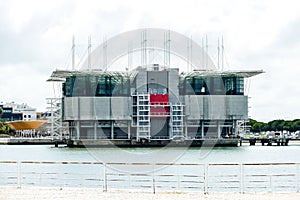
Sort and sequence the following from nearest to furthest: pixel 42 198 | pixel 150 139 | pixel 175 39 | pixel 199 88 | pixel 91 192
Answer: pixel 42 198, pixel 91 192, pixel 175 39, pixel 150 139, pixel 199 88

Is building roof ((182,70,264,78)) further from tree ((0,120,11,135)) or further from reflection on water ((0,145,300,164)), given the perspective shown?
tree ((0,120,11,135))

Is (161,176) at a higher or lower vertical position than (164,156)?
higher

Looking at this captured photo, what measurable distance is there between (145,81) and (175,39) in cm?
4196

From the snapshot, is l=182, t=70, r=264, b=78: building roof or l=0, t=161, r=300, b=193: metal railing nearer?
l=0, t=161, r=300, b=193: metal railing

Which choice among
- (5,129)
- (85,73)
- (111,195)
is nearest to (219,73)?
(85,73)

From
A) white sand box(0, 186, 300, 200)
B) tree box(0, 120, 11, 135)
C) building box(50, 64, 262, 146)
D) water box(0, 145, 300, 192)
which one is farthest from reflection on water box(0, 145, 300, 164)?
tree box(0, 120, 11, 135)

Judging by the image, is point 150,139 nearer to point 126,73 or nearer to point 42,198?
point 126,73

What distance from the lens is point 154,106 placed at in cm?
12381

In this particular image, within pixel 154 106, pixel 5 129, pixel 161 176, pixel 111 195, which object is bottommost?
pixel 161 176

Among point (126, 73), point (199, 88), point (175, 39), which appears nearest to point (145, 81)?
point (126, 73)

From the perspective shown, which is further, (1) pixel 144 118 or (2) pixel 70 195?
(1) pixel 144 118

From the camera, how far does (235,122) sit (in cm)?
13300

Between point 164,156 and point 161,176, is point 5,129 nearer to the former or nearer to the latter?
point 164,156

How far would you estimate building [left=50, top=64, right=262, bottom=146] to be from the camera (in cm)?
12438
